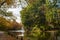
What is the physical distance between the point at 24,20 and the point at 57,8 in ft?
2.42

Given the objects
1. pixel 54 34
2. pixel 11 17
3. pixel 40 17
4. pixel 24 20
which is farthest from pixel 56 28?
pixel 11 17

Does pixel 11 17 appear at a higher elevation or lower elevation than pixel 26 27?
higher

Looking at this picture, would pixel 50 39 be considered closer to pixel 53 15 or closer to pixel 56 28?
pixel 56 28

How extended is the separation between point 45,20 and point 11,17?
1.30m

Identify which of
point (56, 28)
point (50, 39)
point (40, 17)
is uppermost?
point (40, 17)

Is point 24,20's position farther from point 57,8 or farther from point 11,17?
point 11,17

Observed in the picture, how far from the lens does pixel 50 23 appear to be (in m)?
3.66

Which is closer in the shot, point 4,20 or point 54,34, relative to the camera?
point 4,20

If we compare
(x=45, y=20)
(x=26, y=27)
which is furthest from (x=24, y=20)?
(x=45, y=20)

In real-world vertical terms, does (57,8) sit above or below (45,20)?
above

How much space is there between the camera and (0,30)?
2582 millimetres

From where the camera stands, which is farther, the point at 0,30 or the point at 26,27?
the point at 26,27

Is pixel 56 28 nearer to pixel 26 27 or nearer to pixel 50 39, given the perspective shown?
pixel 50 39

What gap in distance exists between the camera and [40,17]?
372cm
